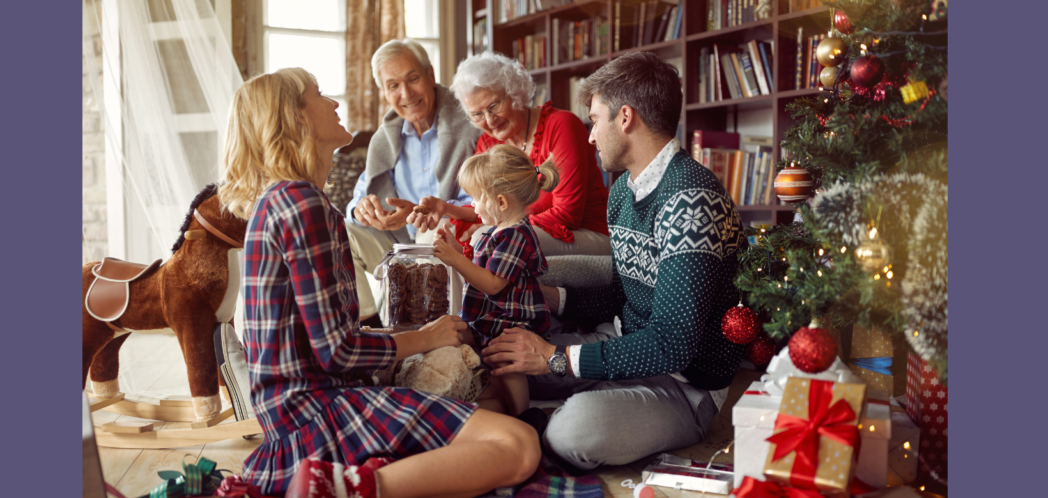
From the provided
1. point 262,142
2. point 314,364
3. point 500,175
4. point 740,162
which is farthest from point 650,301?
point 740,162

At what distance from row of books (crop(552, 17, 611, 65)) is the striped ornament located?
205 cm

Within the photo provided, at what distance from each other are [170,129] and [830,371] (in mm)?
2021

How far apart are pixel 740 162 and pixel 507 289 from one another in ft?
5.50

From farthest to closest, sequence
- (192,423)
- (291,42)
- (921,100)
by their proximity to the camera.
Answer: (291,42)
(192,423)
(921,100)

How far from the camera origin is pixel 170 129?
2217 millimetres

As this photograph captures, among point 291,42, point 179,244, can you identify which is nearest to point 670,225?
point 179,244

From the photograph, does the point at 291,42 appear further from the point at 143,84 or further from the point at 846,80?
the point at 846,80

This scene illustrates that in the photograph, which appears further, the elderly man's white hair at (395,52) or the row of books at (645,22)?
the row of books at (645,22)

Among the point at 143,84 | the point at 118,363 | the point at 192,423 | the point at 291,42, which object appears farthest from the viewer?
the point at 291,42

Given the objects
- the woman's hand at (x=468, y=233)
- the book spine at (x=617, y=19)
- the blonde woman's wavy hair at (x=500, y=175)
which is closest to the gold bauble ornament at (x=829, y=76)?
the blonde woman's wavy hair at (x=500, y=175)

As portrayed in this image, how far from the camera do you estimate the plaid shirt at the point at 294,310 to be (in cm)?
128

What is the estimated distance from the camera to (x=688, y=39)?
10.1 ft

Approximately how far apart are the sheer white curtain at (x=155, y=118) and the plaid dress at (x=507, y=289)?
3.47 feet

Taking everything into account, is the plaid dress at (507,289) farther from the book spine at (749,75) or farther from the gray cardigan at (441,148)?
the book spine at (749,75)
